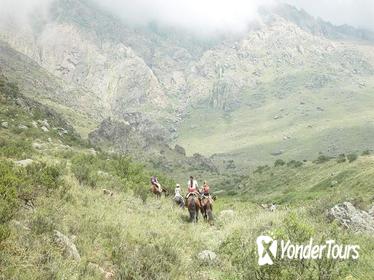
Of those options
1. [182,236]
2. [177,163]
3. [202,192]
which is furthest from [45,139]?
[177,163]

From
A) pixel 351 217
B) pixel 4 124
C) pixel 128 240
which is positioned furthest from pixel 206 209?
pixel 4 124

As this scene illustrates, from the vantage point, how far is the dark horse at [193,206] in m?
25.3

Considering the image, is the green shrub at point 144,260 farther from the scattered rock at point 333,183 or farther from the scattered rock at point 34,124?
the scattered rock at point 34,124

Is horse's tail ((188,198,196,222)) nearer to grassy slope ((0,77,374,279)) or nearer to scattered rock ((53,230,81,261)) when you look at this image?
grassy slope ((0,77,374,279))

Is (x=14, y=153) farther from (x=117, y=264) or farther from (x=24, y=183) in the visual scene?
(x=117, y=264)

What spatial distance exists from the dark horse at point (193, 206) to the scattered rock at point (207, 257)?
28.2 feet

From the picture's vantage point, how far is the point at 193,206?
2538cm

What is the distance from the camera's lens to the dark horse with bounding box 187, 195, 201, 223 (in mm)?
25328

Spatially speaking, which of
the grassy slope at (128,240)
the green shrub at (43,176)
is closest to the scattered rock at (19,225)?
the grassy slope at (128,240)

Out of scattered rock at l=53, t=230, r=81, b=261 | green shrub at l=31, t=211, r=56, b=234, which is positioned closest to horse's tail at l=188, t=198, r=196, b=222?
Answer: green shrub at l=31, t=211, r=56, b=234

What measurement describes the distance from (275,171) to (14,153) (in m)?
59.9

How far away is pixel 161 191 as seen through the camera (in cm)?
3416

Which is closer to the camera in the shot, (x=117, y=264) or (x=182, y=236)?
(x=117, y=264)

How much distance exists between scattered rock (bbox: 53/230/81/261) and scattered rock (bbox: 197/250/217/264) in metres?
4.45
